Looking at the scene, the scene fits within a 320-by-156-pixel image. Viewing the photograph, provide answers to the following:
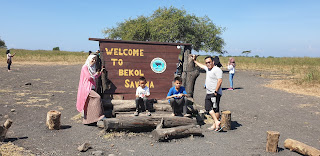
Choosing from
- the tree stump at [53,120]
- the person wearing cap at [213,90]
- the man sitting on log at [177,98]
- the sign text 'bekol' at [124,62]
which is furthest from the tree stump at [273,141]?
the tree stump at [53,120]

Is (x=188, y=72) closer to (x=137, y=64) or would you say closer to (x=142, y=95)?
(x=137, y=64)

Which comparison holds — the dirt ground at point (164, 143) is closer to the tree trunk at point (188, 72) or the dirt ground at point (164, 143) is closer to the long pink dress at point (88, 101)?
the long pink dress at point (88, 101)

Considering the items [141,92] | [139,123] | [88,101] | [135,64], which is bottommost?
[139,123]

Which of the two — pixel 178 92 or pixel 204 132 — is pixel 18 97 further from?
pixel 204 132

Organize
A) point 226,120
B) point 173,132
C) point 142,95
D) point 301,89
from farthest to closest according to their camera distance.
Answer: point 301,89 < point 142,95 < point 226,120 < point 173,132

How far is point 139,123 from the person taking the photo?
6871 mm

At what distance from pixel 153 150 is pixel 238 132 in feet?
9.17

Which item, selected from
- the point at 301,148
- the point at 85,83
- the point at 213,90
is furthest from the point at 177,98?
the point at 301,148

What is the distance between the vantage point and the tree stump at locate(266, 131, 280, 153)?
571cm

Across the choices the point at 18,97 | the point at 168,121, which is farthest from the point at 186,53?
the point at 18,97

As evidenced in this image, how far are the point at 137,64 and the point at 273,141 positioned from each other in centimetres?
472

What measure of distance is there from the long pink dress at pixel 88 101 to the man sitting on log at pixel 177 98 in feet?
6.58

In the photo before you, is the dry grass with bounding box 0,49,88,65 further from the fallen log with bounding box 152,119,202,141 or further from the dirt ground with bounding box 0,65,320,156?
the fallen log with bounding box 152,119,202,141

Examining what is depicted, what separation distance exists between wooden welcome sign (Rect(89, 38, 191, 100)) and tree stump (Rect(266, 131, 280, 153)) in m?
3.99
